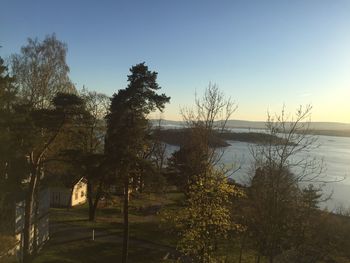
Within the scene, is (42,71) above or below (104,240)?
above

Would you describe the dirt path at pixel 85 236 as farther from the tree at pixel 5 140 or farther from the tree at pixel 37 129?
the tree at pixel 5 140

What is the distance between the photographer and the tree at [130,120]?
20281mm

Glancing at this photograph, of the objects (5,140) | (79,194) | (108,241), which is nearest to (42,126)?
(5,140)

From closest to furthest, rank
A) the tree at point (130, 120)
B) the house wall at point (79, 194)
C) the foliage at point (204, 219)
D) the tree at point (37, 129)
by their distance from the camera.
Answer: the foliage at point (204, 219) < the tree at point (37, 129) < the tree at point (130, 120) < the house wall at point (79, 194)

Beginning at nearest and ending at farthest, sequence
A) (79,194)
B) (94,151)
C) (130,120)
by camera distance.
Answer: (130,120) → (94,151) → (79,194)

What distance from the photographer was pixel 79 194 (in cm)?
4384

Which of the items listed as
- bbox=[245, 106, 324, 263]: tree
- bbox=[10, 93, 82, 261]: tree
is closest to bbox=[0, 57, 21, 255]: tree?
bbox=[10, 93, 82, 261]: tree

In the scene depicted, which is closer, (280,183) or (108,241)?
(280,183)

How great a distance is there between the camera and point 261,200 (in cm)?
1862

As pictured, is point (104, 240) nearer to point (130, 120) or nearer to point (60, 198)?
point (130, 120)

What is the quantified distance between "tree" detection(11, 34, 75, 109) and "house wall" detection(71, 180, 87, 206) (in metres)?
13.6

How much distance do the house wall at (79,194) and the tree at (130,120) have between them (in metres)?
22.9

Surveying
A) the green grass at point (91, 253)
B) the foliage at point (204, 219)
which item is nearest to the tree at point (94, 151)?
the green grass at point (91, 253)

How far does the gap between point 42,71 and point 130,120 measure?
14545 mm
